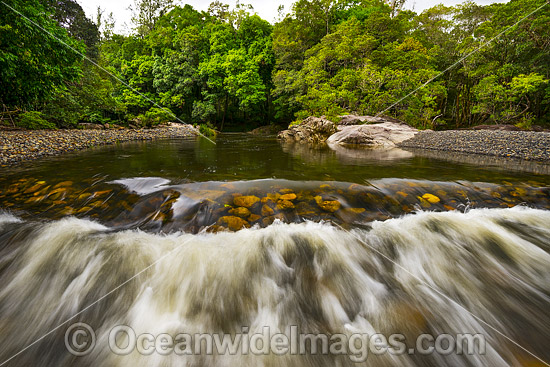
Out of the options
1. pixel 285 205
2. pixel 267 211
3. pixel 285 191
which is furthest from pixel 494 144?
pixel 267 211

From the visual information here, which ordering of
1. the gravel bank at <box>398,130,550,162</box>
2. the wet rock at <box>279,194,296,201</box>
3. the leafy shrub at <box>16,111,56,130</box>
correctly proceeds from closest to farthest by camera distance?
the wet rock at <box>279,194,296,201</box>
the gravel bank at <box>398,130,550,162</box>
the leafy shrub at <box>16,111,56,130</box>

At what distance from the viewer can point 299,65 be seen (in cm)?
2127

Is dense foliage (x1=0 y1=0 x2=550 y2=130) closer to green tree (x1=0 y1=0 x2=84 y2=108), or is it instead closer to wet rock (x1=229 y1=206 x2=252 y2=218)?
green tree (x1=0 y1=0 x2=84 y2=108)

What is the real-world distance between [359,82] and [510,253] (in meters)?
13.8

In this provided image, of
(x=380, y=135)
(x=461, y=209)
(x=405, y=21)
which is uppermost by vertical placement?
(x=405, y=21)

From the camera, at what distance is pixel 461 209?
2.70 metres

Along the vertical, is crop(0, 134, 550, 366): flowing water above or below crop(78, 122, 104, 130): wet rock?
below

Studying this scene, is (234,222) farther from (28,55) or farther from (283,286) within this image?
(28,55)

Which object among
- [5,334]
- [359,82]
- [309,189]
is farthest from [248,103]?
[5,334]

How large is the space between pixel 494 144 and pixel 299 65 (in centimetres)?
1828

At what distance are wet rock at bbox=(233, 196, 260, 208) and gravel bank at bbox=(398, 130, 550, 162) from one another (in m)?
7.72

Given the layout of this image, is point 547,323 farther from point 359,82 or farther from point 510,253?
point 359,82

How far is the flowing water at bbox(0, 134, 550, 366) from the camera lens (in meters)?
1.30

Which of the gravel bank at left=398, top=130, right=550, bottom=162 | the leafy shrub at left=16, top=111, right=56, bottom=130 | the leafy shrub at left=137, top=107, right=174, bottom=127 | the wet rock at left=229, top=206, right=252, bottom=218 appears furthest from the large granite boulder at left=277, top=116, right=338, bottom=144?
the leafy shrub at left=16, top=111, right=56, bottom=130
